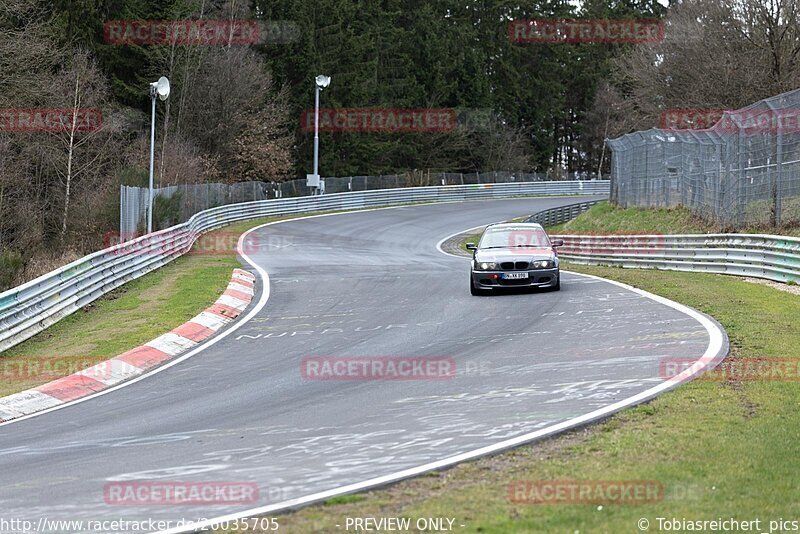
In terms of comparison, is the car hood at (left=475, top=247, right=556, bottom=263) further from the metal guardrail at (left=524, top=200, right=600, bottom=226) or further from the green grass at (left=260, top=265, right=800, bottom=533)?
the metal guardrail at (left=524, top=200, right=600, bottom=226)

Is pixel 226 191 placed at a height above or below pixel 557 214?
above

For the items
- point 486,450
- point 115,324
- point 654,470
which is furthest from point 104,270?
point 654,470

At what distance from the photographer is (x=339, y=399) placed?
1027 centimetres

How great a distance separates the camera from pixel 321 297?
2020 centimetres

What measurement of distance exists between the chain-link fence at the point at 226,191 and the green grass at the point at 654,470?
70.8ft

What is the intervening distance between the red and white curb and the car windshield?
5135 mm

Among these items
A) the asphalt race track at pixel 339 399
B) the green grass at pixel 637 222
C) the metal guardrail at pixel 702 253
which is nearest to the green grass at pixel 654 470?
the asphalt race track at pixel 339 399

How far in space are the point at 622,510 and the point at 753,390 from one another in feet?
12.8

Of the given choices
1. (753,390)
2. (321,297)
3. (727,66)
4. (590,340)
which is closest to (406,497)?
(753,390)

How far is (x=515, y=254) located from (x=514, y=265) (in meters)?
0.38

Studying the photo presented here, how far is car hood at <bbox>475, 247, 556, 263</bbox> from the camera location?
19094 millimetres

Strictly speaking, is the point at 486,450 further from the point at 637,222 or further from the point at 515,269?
the point at 637,222

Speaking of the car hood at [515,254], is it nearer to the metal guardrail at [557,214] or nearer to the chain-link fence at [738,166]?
the chain-link fence at [738,166]

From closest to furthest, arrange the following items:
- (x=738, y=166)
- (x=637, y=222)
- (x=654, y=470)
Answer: (x=654, y=470), (x=738, y=166), (x=637, y=222)
